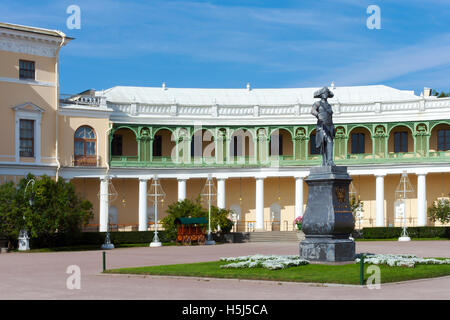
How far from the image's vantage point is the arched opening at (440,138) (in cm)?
6731

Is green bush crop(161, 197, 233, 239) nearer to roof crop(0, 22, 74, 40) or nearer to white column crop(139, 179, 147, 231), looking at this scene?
white column crop(139, 179, 147, 231)

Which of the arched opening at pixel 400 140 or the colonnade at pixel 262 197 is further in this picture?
the arched opening at pixel 400 140

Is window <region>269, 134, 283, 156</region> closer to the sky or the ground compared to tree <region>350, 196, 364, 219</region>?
closer to the sky

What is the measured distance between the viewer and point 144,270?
25.3 metres

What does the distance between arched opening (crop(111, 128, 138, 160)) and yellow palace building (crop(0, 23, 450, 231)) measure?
3.7 inches

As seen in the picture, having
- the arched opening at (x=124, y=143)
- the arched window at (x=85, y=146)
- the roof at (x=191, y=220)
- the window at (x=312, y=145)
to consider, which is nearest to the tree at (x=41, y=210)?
the roof at (x=191, y=220)

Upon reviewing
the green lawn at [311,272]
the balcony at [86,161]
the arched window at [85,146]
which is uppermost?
the arched window at [85,146]

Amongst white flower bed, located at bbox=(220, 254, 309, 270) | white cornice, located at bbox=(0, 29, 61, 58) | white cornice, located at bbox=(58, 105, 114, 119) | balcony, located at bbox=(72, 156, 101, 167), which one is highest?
white cornice, located at bbox=(0, 29, 61, 58)

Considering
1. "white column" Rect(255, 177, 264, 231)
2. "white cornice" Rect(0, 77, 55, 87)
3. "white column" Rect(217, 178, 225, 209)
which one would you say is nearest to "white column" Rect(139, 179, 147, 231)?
"white column" Rect(217, 178, 225, 209)

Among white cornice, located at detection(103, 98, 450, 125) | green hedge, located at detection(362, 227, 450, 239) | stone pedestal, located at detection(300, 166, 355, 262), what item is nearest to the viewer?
stone pedestal, located at detection(300, 166, 355, 262)

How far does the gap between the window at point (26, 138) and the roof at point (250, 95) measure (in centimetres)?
1352

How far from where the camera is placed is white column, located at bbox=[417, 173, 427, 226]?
6334cm

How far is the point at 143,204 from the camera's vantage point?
62.9m

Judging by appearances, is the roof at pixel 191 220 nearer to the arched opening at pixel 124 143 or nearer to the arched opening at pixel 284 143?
the arched opening at pixel 124 143
